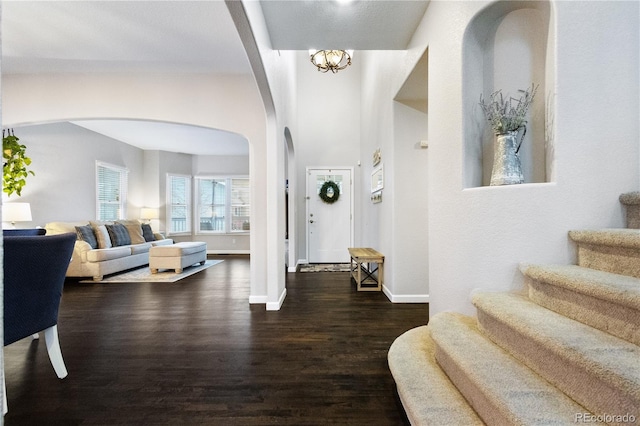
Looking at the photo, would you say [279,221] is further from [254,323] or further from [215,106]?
[215,106]

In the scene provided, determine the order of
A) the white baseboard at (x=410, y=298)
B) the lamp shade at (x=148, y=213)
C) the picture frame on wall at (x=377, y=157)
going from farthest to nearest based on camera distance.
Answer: the lamp shade at (x=148, y=213)
the picture frame on wall at (x=377, y=157)
the white baseboard at (x=410, y=298)

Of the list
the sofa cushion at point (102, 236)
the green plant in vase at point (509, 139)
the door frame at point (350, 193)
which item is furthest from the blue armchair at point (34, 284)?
the door frame at point (350, 193)

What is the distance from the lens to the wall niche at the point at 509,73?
189 cm

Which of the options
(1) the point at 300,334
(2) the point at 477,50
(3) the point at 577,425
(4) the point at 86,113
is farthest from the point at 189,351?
(4) the point at 86,113

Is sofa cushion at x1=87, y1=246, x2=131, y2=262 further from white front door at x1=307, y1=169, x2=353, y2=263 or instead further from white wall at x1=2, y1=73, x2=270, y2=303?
white front door at x1=307, y1=169, x2=353, y2=263

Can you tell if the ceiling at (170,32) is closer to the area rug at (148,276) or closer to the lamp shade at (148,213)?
the area rug at (148,276)

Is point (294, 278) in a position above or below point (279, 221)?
below

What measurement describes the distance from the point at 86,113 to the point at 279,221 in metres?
2.76

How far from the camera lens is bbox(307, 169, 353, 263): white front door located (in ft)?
21.4

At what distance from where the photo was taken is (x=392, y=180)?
3.79m

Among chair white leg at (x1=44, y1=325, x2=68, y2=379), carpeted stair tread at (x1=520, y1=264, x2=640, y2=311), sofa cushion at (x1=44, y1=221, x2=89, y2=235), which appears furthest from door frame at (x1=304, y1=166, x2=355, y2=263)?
carpeted stair tread at (x1=520, y1=264, x2=640, y2=311)

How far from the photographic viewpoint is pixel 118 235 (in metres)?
5.99

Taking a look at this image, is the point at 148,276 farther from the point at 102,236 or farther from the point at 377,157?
the point at 377,157

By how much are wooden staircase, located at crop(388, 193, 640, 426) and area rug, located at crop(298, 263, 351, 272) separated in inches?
153
